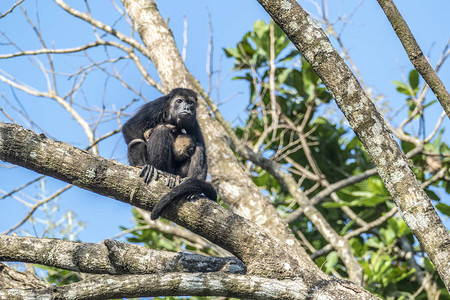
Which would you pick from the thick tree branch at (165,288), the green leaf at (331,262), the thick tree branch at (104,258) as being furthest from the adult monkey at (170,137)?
the green leaf at (331,262)

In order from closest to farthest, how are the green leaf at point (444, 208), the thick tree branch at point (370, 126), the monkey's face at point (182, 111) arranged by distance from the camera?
the thick tree branch at point (370, 126), the monkey's face at point (182, 111), the green leaf at point (444, 208)

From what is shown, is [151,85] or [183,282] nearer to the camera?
[183,282]

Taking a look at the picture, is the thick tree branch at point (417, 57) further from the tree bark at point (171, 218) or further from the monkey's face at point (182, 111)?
the monkey's face at point (182, 111)

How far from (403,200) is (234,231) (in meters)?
1.10

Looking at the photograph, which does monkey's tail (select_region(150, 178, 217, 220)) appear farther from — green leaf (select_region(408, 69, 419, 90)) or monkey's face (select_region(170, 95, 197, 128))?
green leaf (select_region(408, 69, 419, 90))

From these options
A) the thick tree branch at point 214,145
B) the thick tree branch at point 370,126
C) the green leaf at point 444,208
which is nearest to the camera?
the thick tree branch at point 370,126

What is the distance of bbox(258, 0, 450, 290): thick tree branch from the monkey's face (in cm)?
258

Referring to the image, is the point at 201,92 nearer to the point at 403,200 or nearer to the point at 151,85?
the point at 151,85

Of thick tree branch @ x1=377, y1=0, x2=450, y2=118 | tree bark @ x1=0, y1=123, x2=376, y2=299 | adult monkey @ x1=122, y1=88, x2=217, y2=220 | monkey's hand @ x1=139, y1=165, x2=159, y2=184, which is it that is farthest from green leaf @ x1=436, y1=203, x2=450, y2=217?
monkey's hand @ x1=139, y1=165, x2=159, y2=184

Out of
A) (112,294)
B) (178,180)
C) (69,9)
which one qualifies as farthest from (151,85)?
(112,294)

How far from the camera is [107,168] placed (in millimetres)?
3367

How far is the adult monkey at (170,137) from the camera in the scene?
5243 mm

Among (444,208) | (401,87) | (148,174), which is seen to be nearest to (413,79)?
(401,87)

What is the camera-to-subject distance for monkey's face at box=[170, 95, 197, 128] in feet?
18.8
